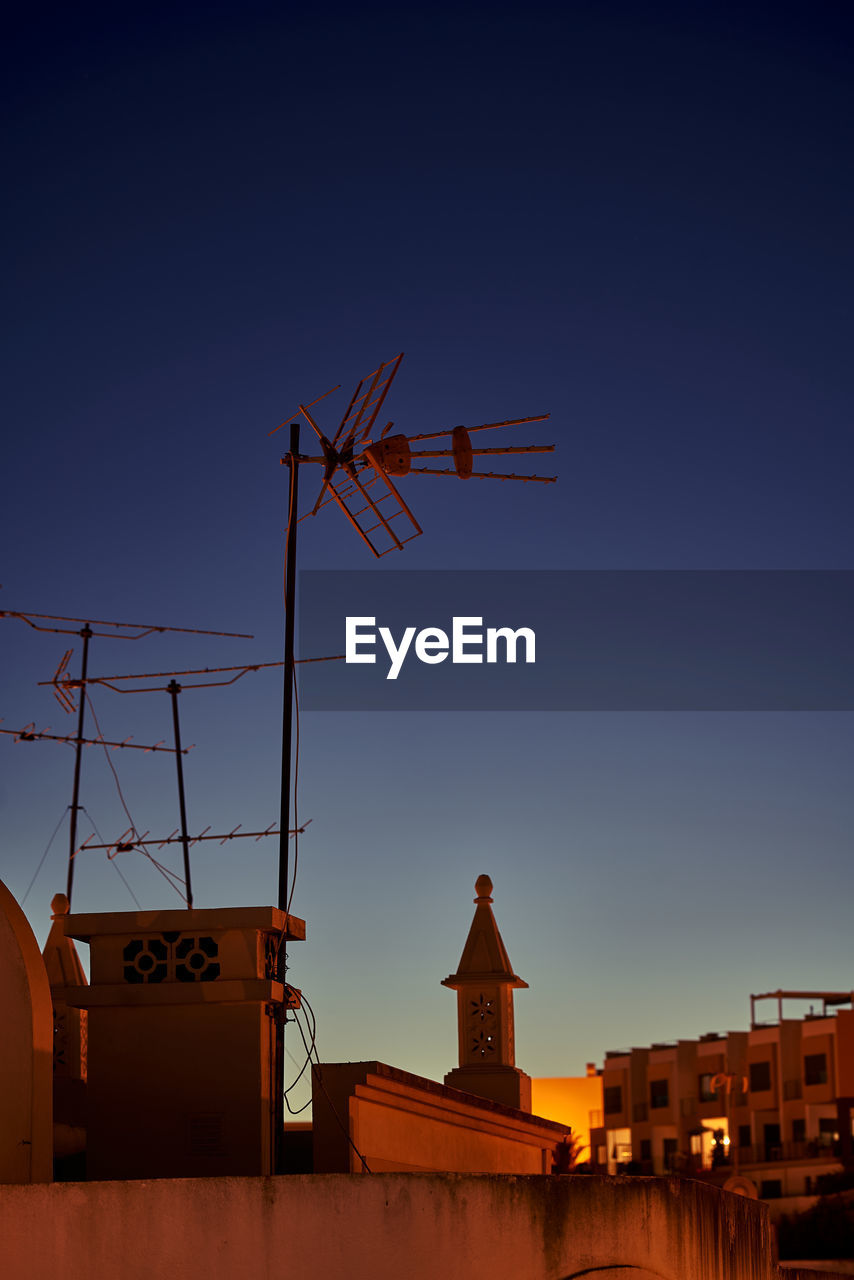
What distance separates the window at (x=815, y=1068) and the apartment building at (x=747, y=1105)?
0.17 ft

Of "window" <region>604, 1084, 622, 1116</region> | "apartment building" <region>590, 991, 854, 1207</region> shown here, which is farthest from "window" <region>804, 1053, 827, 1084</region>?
"window" <region>604, 1084, 622, 1116</region>

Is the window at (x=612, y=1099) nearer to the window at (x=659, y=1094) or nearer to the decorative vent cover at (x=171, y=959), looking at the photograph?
the window at (x=659, y=1094)

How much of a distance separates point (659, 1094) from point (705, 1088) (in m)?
3.43

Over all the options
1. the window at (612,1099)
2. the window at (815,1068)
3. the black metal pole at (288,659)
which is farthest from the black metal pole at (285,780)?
the window at (612,1099)

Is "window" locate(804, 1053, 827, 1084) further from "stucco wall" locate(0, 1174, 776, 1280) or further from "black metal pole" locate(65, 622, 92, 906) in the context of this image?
"stucco wall" locate(0, 1174, 776, 1280)

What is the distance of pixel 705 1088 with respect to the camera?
88.5 meters

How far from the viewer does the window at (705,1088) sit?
287ft

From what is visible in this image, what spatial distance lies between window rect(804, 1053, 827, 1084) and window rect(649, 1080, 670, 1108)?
11154 millimetres

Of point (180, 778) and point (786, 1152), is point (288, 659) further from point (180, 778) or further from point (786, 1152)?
point (786, 1152)

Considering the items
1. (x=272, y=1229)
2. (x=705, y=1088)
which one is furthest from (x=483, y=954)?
(x=705, y=1088)

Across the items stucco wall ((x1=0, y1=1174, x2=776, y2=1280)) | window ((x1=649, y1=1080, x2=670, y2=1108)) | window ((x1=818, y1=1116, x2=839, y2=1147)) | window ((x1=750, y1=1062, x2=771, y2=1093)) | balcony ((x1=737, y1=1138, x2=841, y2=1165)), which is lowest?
balcony ((x1=737, y1=1138, x2=841, y2=1165))

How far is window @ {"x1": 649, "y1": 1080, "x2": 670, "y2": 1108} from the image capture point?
296 feet

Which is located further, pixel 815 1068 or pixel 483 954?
pixel 815 1068

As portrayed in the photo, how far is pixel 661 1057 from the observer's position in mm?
91438
